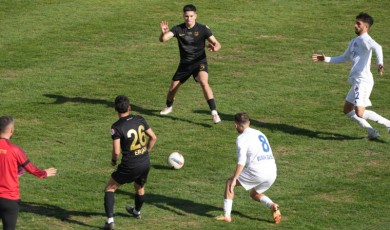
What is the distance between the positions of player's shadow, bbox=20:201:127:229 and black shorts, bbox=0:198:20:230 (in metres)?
2.00

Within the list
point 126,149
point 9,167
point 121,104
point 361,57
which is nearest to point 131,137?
point 126,149

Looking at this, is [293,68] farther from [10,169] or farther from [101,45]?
[10,169]

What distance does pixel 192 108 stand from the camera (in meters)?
21.0

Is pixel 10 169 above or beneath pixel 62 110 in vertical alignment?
above

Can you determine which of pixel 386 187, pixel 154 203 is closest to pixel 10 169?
pixel 154 203

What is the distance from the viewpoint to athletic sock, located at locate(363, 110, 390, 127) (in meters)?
18.7

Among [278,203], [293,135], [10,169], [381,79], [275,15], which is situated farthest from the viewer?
[275,15]

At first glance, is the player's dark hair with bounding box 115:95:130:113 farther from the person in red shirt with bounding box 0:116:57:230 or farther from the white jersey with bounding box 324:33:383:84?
the white jersey with bounding box 324:33:383:84

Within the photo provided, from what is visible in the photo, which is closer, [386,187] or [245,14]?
[386,187]

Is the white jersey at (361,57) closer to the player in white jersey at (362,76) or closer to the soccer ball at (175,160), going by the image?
the player in white jersey at (362,76)

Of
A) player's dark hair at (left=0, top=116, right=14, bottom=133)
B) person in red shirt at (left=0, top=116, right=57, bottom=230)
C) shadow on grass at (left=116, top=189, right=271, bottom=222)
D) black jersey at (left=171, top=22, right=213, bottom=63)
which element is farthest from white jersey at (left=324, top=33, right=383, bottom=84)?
player's dark hair at (left=0, top=116, right=14, bottom=133)

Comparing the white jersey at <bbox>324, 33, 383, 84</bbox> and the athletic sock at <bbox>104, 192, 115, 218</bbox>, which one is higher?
the white jersey at <bbox>324, 33, 383, 84</bbox>

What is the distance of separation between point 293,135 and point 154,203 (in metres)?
4.93

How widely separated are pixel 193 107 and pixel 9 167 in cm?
911
